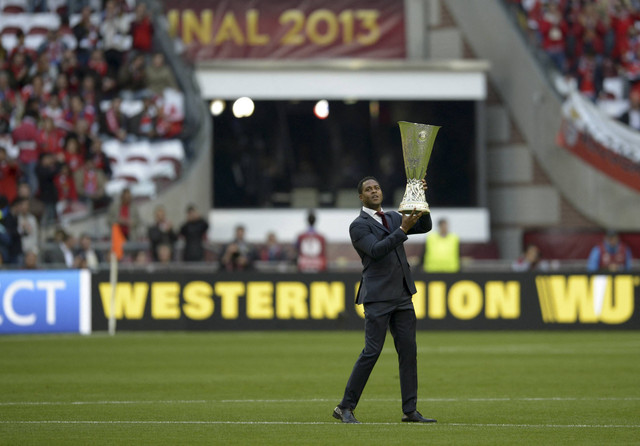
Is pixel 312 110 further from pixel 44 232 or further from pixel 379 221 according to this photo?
pixel 379 221

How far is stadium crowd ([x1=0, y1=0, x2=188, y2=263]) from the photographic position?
87.5 ft

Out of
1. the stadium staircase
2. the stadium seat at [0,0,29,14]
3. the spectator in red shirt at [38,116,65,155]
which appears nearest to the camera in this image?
the spectator in red shirt at [38,116,65,155]

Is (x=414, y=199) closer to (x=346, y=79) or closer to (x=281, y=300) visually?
(x=281, y=300)

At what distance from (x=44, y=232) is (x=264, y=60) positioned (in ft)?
28.4

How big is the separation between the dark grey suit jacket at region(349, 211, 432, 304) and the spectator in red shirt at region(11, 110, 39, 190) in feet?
56.8

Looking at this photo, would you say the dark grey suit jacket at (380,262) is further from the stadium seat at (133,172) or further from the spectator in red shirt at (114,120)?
the spectator in red shirt at (114,120)

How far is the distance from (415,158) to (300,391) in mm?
4277

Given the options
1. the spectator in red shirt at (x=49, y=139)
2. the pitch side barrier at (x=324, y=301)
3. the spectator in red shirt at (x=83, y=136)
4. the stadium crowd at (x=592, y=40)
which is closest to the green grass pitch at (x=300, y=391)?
the pitch side barrier at (x=324, y=301)

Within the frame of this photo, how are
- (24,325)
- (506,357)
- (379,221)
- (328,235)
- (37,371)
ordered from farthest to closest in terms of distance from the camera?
(328,235) < (24,325) < (506,357) < (37,371) < (379,221)

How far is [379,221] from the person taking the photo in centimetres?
1080

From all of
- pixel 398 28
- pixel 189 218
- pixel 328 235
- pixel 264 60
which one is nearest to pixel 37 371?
pixel 189 218

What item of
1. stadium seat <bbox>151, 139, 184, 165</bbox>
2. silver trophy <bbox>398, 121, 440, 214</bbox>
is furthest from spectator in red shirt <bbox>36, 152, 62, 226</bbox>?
silver trophy <bbox>398, 121, 440, 214</bbox>

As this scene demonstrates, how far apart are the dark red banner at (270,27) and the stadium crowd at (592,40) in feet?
14.1

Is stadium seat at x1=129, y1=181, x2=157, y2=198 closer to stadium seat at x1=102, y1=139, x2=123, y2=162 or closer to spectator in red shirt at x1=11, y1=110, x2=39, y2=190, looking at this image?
stadium seat at x1=102, y1=139, x2=123, y2=162
